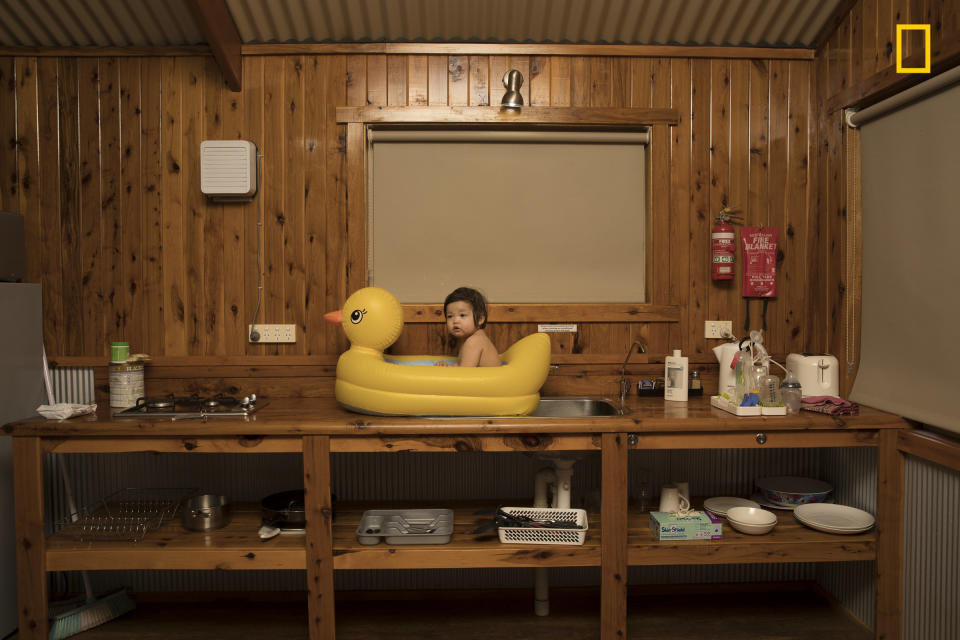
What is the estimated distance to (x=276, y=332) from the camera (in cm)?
277

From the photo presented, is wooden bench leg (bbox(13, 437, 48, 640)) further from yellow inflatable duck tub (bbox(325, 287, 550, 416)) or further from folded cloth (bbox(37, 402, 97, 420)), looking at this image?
yellow inflatable duck tub (bbox(325, 287, 550, 416))

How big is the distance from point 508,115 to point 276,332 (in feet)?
4.79

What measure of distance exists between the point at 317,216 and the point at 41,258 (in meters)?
1.26

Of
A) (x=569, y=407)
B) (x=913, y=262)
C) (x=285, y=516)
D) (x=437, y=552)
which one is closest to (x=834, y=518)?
(x=913, y=262)

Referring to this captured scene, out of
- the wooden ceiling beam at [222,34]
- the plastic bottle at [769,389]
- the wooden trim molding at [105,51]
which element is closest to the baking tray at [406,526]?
the plastic bottle at [769,389]

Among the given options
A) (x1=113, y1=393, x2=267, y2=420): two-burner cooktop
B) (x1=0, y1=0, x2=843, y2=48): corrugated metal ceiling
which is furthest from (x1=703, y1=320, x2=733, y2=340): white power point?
(x1=113, y1=393, x2=267, y2=420): two-burner cooktop

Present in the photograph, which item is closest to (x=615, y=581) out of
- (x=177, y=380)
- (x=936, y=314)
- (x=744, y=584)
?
(x=744, y=584)

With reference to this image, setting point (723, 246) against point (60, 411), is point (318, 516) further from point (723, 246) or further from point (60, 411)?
point (723, 246)

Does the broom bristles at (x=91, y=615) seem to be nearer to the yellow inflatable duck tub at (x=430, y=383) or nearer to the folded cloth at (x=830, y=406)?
the yellow inflatable duck tub at (x=430, y=383)

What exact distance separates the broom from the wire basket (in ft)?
0.32

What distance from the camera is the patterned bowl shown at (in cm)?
255

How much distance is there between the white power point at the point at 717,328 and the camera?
2818 mm

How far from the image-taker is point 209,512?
2.36 meters

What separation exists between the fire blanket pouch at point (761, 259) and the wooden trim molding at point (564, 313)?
1.20 feet
